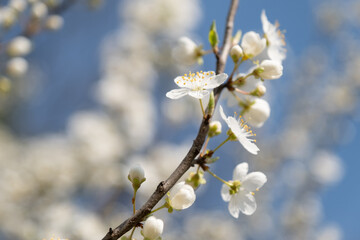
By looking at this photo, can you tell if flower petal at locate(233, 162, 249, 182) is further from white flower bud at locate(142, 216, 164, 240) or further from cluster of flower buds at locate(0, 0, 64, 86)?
cluster of flower buds at locate(0, 0, 64, 86)

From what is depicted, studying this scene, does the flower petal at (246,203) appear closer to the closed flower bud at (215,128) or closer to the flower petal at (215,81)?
the closed flower bud at (215,128)

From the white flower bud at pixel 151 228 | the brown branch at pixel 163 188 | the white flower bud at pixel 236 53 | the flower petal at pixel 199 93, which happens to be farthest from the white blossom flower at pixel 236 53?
the white flower bud at pixel 151 228

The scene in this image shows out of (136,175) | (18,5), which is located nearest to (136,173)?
(136,175)

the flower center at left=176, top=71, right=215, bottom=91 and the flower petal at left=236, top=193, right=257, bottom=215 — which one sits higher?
Answer: the flower center at left=176, top=71, right=215, bottom=91

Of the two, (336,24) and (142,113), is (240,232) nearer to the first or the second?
(142,113)

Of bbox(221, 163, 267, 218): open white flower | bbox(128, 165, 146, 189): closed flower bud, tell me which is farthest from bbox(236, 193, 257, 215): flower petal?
bbox(128, 165, 146, 189): closed flower bud

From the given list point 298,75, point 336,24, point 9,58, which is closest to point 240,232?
point 298,75

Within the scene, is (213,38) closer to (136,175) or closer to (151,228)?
(136,175)
